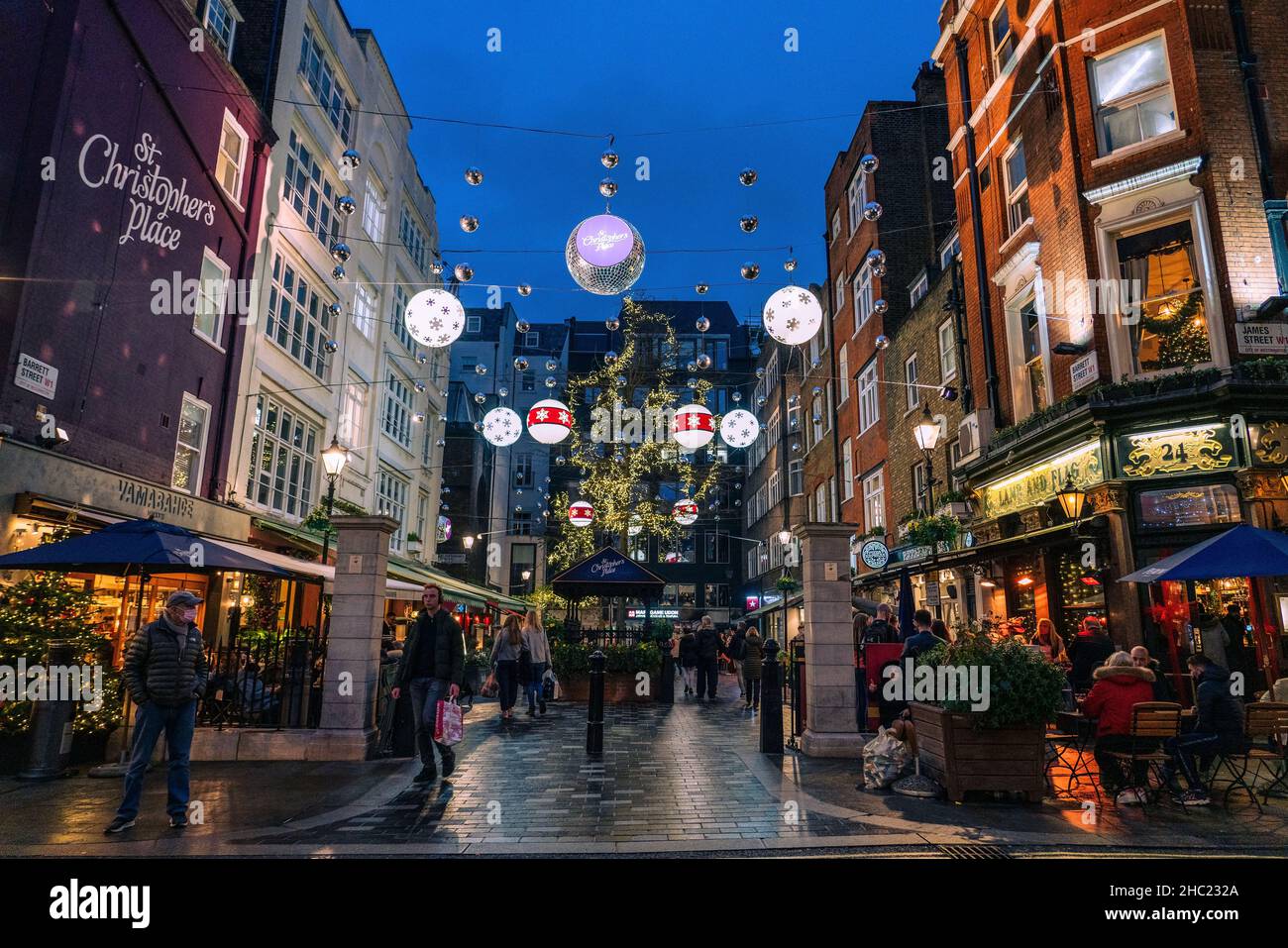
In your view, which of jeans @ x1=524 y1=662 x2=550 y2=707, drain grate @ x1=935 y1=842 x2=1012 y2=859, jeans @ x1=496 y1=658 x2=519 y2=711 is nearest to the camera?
drain grate @ x1=935 y1=842 x2=1012 y2=859

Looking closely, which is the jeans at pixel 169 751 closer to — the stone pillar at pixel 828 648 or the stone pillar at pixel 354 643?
the stone pillar at pixel 354 643

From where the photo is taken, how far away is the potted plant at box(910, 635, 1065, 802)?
6.64 metres

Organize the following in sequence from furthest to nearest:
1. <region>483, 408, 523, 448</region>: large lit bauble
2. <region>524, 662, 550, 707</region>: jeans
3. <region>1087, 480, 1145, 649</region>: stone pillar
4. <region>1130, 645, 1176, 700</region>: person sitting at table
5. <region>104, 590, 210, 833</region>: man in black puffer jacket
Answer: <region>483, 408, 523, 448</region>: large lit bauble < <region>524, 662, 550, 707</region>: jeans < <region>1087, 480, 1145, 649</region>: stone pillar < <region>1130, 645, 1176, 700</region>: person sitting at table < <region>104, 590, 210, 833</region>: man in black puffer jacket

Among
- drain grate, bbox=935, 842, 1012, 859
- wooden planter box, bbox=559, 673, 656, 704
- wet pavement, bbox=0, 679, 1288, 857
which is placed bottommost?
wet pavement, bbox=0, 679, 1288, 857

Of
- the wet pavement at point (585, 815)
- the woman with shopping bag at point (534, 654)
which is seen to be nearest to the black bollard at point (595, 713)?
the wet pavement at point (585, 815)

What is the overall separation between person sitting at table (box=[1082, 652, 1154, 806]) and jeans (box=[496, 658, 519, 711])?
29.2 feet

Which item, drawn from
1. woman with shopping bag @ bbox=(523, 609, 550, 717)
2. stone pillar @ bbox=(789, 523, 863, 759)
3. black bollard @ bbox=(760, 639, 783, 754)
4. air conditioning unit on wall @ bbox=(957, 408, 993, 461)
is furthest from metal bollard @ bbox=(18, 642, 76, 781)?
air conditioning unit on wall @ bbox=(957, 408, 993, 461)

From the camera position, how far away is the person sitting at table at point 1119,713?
7.03 metres

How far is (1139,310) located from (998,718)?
9.77m

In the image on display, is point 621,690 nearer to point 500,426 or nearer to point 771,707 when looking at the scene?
point 500,426

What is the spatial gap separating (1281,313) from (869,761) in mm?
10008

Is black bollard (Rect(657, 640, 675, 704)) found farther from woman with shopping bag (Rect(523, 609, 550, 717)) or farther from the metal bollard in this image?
the metal bollard

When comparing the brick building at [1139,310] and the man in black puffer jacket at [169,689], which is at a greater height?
the brick building at [1139,310]

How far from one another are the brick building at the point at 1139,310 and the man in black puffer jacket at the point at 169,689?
1273 cm
